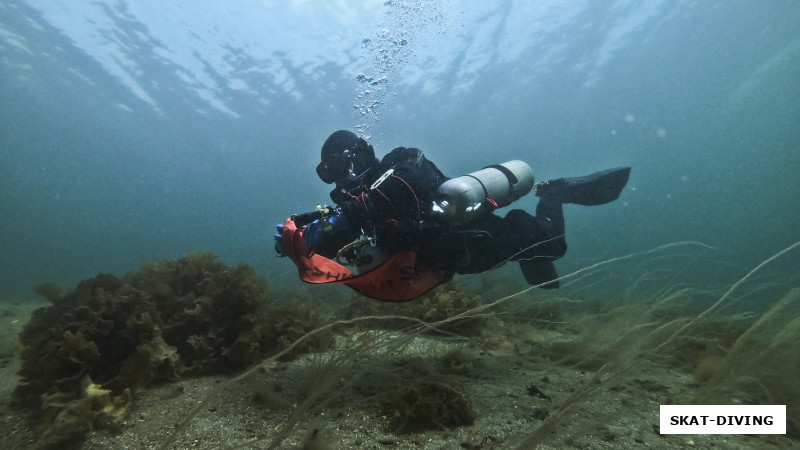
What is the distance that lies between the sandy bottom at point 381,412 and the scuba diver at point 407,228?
2.75 feet

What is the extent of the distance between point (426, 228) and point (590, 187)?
3.57 metres

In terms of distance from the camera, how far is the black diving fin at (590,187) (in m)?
5.25

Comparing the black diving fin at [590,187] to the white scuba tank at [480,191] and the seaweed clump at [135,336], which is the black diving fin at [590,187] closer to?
the white scuba tank at [480,191]

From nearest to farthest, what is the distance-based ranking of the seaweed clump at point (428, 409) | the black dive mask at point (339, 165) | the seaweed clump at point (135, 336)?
the seaweed clump at point (428, 409) < the seaweed clump at point (135, 336) < the black dive mask at point (339, 165)

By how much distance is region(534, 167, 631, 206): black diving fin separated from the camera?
5250mm

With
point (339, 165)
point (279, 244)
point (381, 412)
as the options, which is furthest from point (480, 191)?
point (381, 412)

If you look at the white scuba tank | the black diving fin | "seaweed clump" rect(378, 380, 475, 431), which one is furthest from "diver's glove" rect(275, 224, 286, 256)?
the black diving fin

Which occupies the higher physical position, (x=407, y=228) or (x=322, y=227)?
(x=407, y=228)

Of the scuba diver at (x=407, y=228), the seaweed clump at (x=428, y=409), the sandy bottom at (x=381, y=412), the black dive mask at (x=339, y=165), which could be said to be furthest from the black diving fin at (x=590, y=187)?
the seaweed clump at (x=428, y=409)

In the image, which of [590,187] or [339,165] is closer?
[339,165]

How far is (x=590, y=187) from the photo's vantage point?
5258mm

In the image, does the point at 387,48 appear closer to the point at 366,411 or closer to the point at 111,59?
the point at 111,59

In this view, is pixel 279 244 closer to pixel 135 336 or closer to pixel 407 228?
pixel 407 228

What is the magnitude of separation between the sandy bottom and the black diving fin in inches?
115
